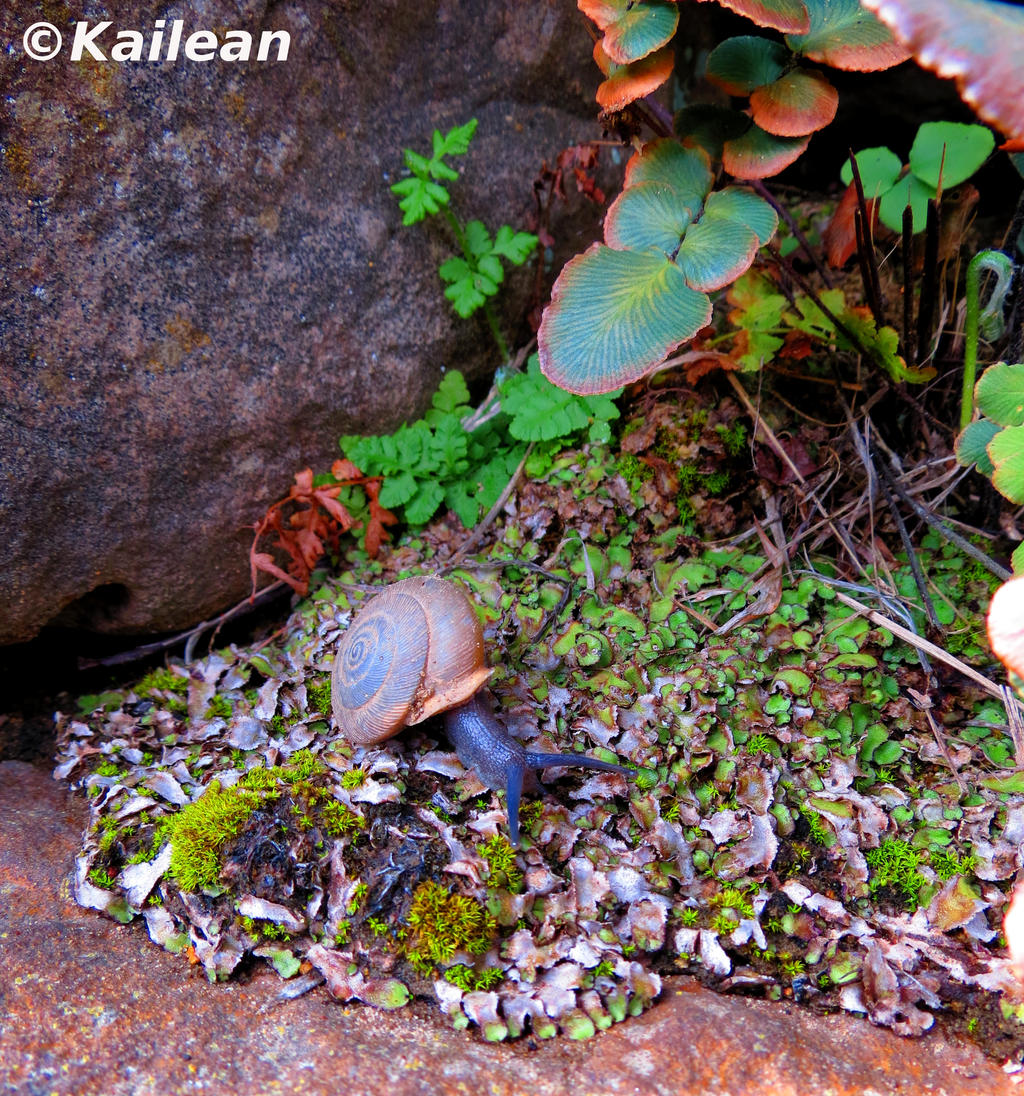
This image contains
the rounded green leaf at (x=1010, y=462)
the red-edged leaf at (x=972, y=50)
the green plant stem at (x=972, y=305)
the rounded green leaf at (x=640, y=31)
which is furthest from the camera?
the green plant stem at (x=972, y=305)

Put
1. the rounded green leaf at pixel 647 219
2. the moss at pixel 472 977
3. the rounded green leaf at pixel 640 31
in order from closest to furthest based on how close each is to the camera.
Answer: the moss at pixel 472 977 → the rounded green leaf at pixel 640 31 → the rounded green leaf at pixel 647 219

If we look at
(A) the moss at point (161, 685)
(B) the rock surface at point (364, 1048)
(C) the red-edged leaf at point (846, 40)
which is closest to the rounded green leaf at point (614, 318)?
(C) the red-edged leaf at point (846, 40)

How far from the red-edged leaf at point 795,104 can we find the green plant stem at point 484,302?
1254mm

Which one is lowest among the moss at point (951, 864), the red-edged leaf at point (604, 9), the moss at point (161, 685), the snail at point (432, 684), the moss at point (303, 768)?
the moss at point (951, 864)

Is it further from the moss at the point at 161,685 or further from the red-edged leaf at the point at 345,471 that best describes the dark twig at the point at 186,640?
the red-edged leaf at the point at 345,471

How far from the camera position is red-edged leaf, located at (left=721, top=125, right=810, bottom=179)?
8.44 ft

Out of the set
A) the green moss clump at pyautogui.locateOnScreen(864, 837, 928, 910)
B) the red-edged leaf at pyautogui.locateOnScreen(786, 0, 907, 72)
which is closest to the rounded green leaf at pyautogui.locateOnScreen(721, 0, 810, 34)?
the red-edged leaf at pyautogui.locateOnScreen(786, 0, 907, 72)

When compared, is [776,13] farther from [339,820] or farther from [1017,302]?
[339,820]

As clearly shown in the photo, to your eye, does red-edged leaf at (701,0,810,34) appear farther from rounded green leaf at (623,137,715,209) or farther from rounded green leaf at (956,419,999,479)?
rounded green leaf at (956,419,999,479)

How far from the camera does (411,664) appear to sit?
102 inches

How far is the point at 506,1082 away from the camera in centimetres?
196

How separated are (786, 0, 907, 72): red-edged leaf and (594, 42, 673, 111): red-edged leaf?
42 cm

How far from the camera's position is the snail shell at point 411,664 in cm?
258

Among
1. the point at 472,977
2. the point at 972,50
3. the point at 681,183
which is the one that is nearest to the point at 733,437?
the point at 681,183
